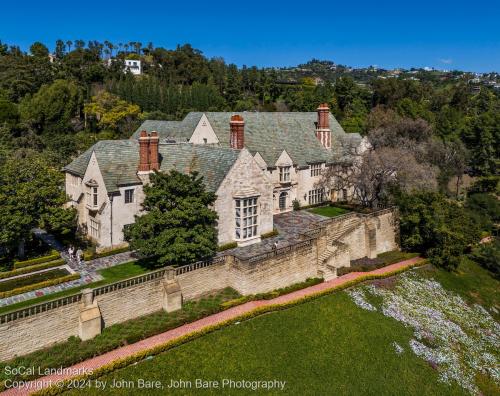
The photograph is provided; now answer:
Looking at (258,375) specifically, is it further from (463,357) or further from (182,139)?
(182,139)

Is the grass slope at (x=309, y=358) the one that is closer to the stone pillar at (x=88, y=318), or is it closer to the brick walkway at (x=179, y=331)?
the brick walkway at (x=179, y=331)

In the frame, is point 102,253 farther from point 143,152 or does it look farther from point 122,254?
point 143,152

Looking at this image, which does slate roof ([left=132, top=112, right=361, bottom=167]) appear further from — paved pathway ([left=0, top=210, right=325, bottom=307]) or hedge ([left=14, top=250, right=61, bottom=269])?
hedge ([left=14, top=250, right=61, bottom=269])

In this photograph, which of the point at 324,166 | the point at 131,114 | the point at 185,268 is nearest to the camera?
the point at 185,268

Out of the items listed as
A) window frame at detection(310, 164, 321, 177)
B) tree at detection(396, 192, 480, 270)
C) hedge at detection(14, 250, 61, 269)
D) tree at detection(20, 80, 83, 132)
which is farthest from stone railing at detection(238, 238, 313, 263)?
tree at detection(20, 80, 83, 132)

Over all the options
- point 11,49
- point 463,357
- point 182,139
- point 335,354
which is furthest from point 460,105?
point 11,49

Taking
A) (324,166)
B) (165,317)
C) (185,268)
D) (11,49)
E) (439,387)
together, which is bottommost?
(439,387)

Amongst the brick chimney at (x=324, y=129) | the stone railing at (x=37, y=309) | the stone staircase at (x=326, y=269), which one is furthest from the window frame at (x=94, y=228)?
the brick chimney at (x=324, y=129)

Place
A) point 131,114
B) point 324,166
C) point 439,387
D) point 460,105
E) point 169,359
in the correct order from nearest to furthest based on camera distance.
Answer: point 169,359 < point 439,387 < point 324,166 < point 131,114 < point 460,105
